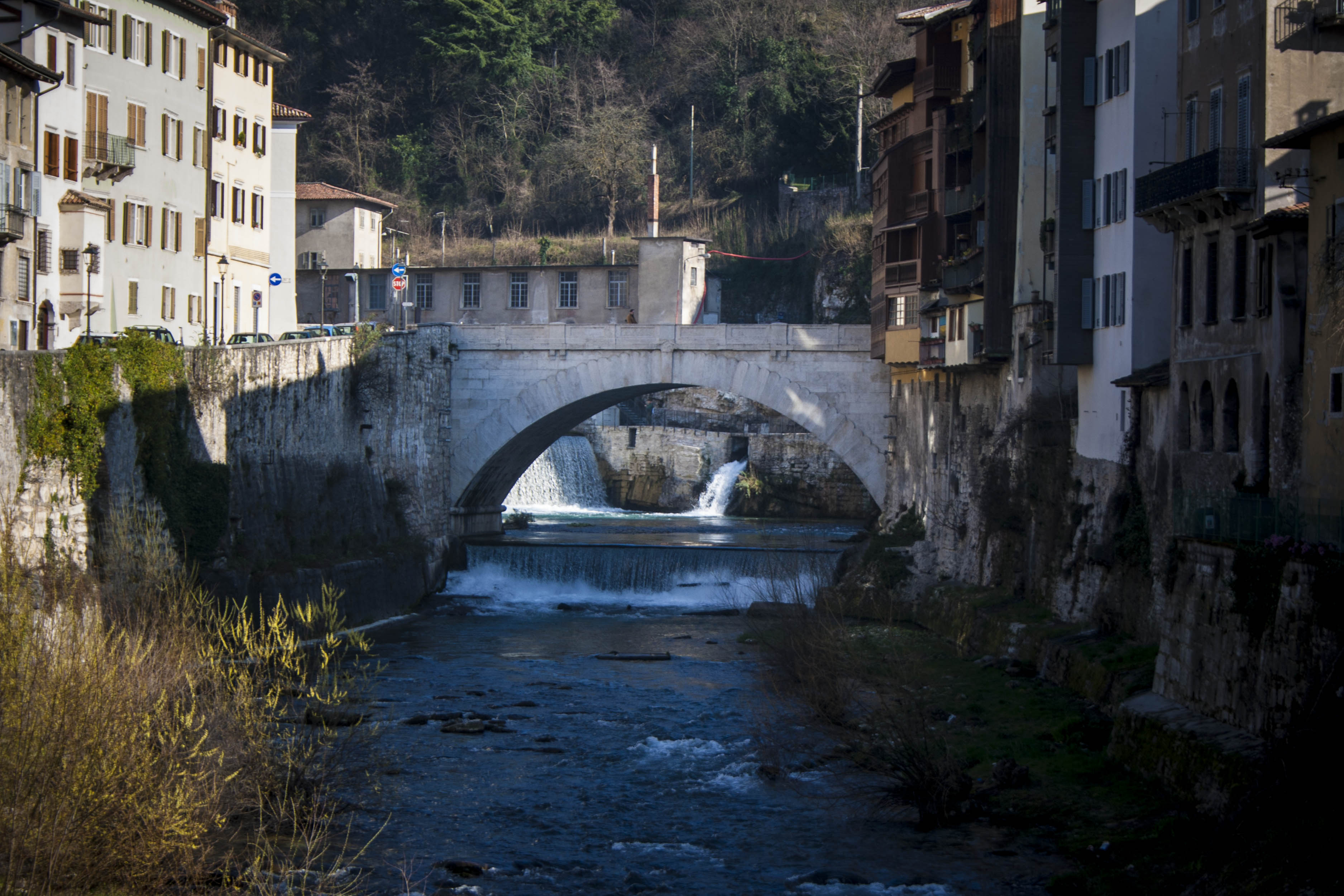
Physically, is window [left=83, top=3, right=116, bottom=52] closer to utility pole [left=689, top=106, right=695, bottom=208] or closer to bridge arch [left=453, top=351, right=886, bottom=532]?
A: bridge arch [left=453, top=351, right=886, bottom=532]

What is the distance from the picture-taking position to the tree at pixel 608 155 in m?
70.4

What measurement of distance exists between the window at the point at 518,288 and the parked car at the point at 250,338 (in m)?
13.3

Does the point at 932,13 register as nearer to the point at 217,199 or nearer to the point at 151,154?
the point at 151,154

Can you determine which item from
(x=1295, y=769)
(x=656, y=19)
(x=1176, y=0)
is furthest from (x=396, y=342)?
(x=656, y=19)

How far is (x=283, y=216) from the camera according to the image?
52.8 meters

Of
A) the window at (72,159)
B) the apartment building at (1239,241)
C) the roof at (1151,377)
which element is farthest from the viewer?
the window at (72,159)

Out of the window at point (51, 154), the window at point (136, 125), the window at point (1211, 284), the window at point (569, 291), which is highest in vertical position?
the window at point (136, 125)

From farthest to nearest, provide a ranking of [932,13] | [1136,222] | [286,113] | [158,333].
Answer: [286,113]
[932,13]
[158,333]
[1136,222]

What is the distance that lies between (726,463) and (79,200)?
2885 centimetres

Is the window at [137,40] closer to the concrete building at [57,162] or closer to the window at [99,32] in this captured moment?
the window at [99,32]

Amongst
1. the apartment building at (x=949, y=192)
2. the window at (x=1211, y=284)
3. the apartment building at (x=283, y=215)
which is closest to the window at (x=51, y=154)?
the apartment building at (x=283, y=215)

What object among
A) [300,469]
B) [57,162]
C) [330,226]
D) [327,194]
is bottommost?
[300,469]

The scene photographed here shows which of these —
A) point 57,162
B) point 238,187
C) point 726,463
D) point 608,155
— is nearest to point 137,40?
point 57,162

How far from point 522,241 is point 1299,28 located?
5097 cm
